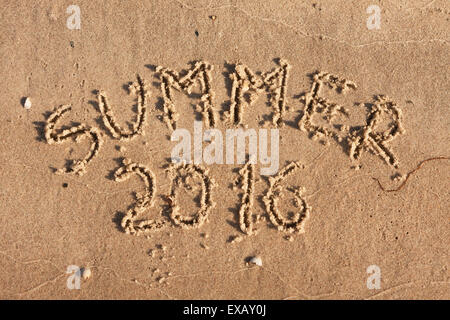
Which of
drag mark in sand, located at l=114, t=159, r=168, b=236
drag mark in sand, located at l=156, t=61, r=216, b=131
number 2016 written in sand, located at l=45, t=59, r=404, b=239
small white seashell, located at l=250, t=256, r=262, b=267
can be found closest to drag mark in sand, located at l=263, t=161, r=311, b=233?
number 2016 written in sand, located at l=45, t=59, r=404, b=239

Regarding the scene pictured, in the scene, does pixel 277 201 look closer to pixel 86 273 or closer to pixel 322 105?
pixel 322 105

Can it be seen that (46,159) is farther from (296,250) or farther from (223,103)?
(296,250)

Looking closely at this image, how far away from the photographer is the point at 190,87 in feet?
9.64

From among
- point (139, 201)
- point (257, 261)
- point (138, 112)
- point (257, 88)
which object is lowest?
point (257, 261)

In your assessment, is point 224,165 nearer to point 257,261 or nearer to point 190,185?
point 190,185

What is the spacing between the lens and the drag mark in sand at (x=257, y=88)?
2943 mm

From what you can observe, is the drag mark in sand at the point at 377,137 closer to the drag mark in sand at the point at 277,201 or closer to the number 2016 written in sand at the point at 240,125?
the number 2016 written in sand at the point at 240,125

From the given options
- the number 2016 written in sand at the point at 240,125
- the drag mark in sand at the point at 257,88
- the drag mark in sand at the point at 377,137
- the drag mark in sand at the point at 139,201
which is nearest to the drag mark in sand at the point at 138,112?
the number 2016 written in sand at the point at 240,125

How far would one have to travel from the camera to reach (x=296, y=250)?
9.43ft

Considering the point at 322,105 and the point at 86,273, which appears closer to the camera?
the point at 86,273

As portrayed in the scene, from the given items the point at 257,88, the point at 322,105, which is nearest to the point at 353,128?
the point at 322,105

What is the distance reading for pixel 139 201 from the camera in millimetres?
2893

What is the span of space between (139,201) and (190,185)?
433 mm

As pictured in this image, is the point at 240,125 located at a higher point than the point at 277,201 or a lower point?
higher
